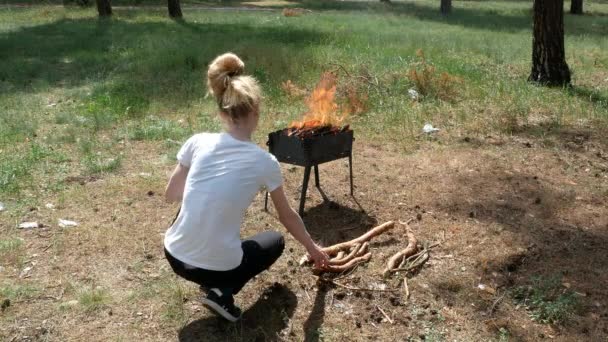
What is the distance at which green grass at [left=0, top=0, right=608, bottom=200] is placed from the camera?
7320 millimetres

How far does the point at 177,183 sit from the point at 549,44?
24.6 ft

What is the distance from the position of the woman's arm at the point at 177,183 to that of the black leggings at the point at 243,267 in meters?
0.37

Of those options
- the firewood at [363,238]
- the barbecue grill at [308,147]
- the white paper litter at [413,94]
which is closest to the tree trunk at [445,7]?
the white paper litter at [413,94]

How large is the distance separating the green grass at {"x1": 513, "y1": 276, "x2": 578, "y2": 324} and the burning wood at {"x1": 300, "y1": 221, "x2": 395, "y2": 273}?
3.53ft

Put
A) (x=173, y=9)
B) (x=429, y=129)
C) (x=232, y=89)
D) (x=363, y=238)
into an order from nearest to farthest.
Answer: (x=232, y=89)
(x=363, y=238)
(x=429, y=129)
(x=173, y=9)

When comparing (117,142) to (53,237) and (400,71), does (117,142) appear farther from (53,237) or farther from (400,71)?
(400,71)

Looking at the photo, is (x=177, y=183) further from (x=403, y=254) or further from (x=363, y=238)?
(x=403, y=254)

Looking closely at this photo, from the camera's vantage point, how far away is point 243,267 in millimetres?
3557

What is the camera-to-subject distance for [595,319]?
3717 mm

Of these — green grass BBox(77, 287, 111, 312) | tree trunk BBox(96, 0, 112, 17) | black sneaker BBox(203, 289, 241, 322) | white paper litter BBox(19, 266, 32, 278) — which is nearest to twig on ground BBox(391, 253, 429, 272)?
black sneaker BBox(203, 289, 241, 322)

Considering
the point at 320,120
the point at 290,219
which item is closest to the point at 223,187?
the point at 290,219

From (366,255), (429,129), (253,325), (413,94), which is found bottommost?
(253,325)

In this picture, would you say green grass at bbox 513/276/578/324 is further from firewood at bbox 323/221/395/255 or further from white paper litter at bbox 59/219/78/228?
white paper litter at bbox 59/219/78/228

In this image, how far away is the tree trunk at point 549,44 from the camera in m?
9.19
